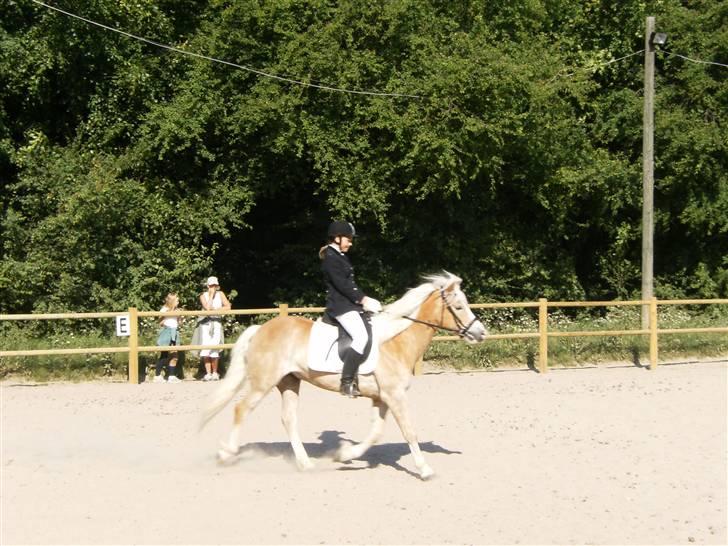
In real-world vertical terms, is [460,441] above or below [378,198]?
below

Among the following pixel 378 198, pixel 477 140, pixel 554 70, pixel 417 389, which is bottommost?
pixel 417 389

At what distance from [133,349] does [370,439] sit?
7137mm

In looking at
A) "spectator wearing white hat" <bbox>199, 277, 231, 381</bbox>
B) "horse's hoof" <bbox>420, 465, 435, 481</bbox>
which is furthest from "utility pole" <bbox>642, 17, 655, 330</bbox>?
"horse's hoof" <bbox>420, 465, 435, 481</bbox>

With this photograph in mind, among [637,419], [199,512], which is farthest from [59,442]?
[637,419]

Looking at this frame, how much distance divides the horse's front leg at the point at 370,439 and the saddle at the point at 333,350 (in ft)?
1.65

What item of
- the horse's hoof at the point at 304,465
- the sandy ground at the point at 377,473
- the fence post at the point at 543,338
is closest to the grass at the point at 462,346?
the fence post at the point at 543,338

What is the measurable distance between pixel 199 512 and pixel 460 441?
395cm

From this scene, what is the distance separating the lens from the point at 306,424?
38.1 feet

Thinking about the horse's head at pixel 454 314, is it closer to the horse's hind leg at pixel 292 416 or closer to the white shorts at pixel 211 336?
the horse's hind leg at pixel 292 416

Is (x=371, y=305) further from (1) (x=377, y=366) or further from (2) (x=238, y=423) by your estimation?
(2) (x=238, y=423)

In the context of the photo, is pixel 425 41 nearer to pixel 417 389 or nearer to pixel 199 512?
pixel 417 389

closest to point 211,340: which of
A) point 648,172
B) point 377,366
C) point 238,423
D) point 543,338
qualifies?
point 543,338

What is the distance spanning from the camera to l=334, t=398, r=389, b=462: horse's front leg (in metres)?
9.03

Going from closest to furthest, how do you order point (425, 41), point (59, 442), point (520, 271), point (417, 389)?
point (59, 442) → point (417, 389) → point (425, 41) → point (520, 271)
